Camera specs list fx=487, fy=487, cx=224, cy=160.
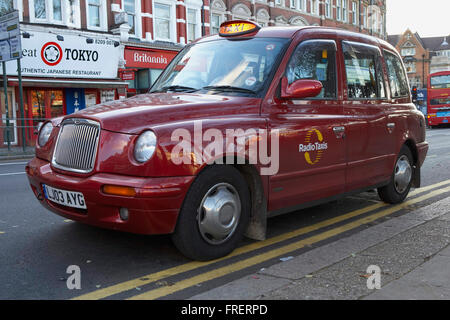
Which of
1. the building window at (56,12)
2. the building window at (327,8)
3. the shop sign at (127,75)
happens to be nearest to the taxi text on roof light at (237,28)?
the building window at (56,12)

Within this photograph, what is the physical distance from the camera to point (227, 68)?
180 inches

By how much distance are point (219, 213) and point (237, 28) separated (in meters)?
2.06

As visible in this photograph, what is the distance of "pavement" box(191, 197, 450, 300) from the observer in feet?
10.2

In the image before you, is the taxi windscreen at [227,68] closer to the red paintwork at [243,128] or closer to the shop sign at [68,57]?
the red paintwork at [243,128]

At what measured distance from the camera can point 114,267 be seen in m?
3.79

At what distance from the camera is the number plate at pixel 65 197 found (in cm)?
370

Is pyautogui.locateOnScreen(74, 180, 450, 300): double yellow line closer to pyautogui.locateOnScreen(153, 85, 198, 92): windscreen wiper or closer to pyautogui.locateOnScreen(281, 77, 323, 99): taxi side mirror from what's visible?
pyautogui.locateOnScreen(281, 77, 323, 99): taxi side mirror

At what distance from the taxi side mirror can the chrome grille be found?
166cm

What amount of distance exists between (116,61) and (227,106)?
20117 millimetres

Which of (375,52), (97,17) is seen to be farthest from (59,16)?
(375,52)

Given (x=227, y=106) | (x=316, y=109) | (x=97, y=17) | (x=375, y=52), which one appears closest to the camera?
(x=227, y=106)

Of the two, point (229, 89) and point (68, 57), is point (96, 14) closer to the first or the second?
point (68, 57)
